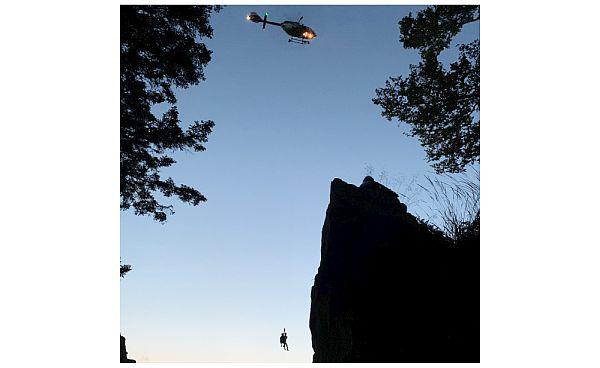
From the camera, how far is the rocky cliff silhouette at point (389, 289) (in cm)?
376

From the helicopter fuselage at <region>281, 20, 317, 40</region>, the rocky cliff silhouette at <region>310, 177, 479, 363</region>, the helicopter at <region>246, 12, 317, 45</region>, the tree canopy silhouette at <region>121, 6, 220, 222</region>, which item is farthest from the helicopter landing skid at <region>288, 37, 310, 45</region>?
the rocky cliff silhouette at <region>310, 177, 479, 363</region>

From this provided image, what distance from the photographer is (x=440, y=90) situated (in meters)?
5.05

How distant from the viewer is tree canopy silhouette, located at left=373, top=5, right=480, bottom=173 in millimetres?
4926

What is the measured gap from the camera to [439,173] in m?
5.27

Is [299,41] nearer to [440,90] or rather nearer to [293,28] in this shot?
[293,28]

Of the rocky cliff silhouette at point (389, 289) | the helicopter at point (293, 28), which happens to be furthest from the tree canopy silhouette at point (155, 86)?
the rocky cliff silhouette at point (389, 289)

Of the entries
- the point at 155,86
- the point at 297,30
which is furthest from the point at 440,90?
the point at 155,86

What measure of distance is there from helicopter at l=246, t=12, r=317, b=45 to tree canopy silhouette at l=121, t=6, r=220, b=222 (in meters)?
0.62

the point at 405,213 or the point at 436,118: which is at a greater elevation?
the point at 436,118

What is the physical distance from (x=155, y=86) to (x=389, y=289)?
14.5ft

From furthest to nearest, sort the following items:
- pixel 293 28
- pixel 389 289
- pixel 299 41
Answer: pixel 299 41 → pixel 293 28 → pixel 389 289
